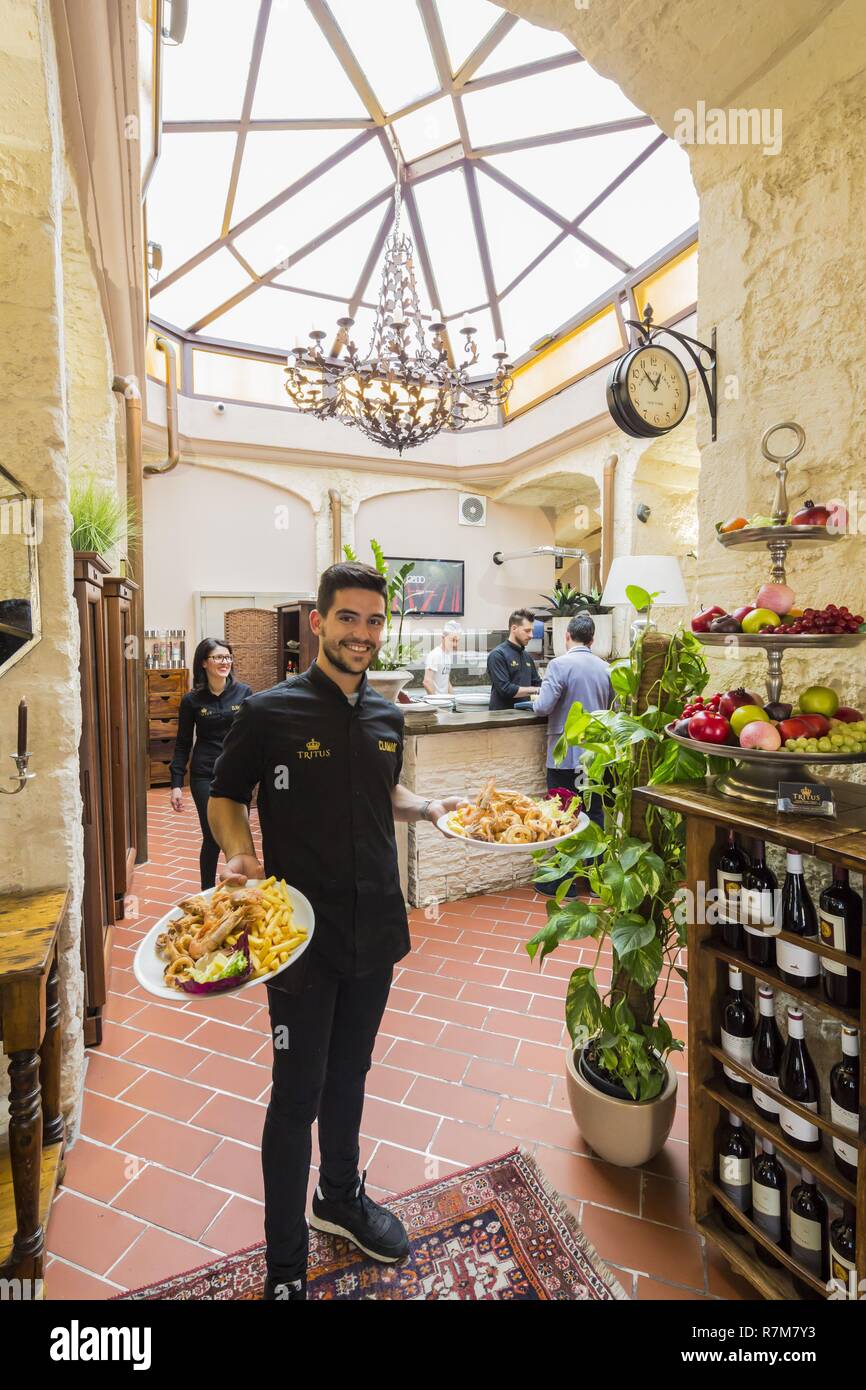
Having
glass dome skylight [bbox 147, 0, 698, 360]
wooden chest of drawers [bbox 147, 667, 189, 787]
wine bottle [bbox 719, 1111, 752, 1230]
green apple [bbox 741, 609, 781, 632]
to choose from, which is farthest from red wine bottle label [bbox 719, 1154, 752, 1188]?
wooden chest of drawers [bbox 147, 667, 189, 787]

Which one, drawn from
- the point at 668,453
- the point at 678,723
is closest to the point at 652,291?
the point at 668,453

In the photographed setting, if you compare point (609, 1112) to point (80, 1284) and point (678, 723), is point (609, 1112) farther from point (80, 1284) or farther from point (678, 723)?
point (80, 1284)

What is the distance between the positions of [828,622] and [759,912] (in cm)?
69

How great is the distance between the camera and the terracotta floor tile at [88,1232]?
175 cm

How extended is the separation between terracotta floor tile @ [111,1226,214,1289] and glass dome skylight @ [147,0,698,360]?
5.48 m

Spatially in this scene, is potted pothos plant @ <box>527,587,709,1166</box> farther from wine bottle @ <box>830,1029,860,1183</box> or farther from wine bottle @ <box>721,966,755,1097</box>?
wine bottle @ <box>830,1029,860,1183</box>

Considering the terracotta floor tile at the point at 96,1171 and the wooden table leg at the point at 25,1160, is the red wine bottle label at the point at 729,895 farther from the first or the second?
the terracotta floor tile at the point at 96,1171

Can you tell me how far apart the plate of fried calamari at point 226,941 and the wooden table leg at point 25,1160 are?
436 mm

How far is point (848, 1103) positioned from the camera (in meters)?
1.40

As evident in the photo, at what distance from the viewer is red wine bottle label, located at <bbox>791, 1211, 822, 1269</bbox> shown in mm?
1491

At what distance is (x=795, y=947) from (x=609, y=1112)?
94 centimetres

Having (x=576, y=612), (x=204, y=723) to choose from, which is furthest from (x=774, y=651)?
(x=576, y=612)

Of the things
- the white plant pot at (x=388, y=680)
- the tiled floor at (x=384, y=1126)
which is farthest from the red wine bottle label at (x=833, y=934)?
the white plant pot at (x=388, y=680)

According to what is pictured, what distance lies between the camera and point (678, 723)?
1653 millimetres
